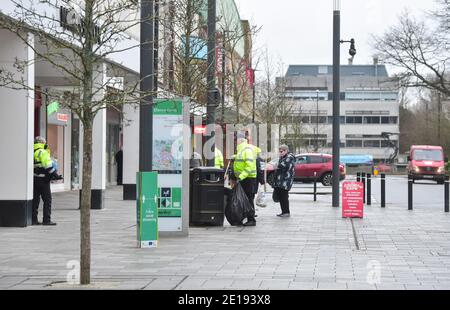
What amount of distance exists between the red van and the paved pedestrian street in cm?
3012

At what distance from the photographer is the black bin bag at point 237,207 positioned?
53.5 feet

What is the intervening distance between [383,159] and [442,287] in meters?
102

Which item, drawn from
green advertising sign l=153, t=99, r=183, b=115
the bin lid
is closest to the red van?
the bin lid

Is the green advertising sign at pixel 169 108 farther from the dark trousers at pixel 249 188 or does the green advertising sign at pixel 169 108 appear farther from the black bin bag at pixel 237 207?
the dark trousers at pixel 249 188

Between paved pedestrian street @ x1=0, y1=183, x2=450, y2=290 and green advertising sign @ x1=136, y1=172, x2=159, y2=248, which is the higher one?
green advertising sign @ x1=136, y1=172, x2=159, y2=248

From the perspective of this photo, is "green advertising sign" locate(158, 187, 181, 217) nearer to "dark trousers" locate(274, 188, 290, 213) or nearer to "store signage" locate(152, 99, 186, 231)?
"store signage" locate(152, 99, 186, 231)

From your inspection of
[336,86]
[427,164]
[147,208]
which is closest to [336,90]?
[336,86]

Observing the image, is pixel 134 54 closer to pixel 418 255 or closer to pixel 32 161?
pixel 32 161

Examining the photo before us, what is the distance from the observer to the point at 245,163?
16.5 m

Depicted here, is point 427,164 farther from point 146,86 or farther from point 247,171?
point 146,86

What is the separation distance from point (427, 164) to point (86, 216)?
1625 inches

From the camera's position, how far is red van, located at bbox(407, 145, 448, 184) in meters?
47.4

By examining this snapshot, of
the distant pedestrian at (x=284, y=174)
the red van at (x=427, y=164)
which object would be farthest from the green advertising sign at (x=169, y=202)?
the red van at (x=427, y=164)

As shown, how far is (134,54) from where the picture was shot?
77.2 ft
